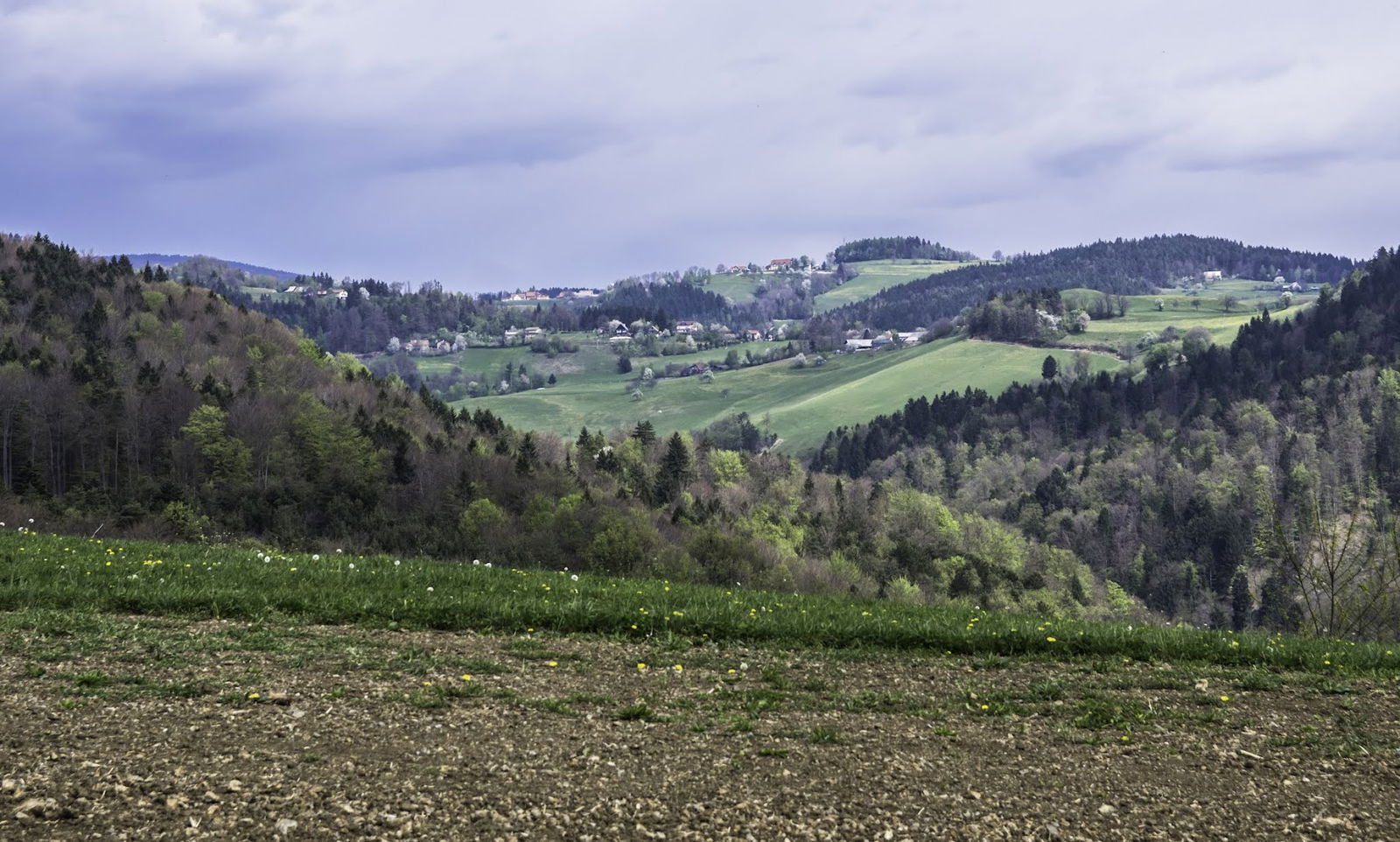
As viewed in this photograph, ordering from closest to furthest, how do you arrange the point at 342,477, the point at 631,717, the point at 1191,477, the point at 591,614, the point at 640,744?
the point at 640,744, the point at 631,717, the point at 591,614, the point at 342,477, the point at 1191,477

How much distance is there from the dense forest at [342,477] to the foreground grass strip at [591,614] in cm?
2452

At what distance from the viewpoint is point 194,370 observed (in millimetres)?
100500

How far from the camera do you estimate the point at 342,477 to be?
82875 mm

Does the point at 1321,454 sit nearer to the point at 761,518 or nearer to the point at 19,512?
the point at 761,518

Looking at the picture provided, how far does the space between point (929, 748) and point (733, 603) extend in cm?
635

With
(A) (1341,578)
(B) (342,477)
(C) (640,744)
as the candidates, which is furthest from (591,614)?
(B) (342,477)

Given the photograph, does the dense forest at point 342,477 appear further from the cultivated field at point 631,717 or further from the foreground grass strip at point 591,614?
the cultivated field at point 631,717

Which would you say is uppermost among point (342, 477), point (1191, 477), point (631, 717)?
point (631, 717)

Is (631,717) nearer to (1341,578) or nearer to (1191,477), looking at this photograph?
(1341,578)

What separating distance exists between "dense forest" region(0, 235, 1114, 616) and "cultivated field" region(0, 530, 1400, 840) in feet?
84.8

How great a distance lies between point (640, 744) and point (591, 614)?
508 centimetres

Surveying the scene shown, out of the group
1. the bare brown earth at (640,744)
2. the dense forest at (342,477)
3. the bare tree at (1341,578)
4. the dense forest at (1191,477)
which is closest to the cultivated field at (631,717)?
the bare brown earth at (640,744)

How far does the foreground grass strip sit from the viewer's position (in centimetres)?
1438

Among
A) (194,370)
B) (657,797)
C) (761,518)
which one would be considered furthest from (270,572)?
(761,518)
